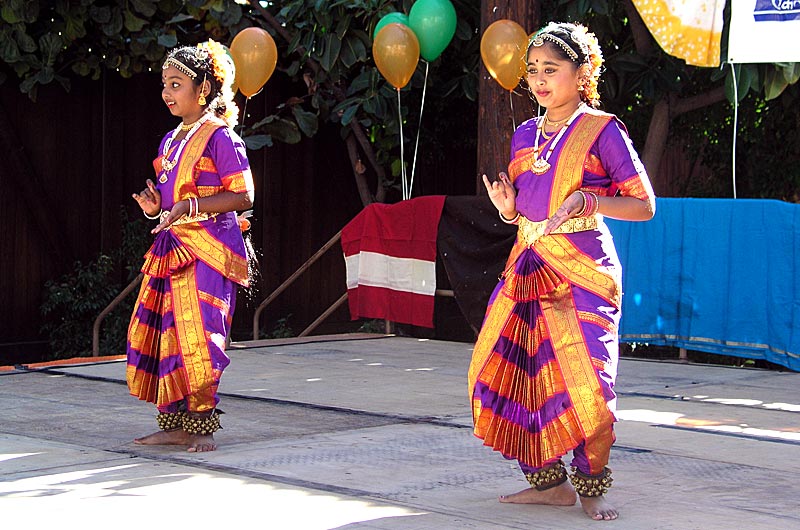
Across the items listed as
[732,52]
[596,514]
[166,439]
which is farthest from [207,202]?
[732,52]

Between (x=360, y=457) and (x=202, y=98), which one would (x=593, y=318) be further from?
(x=202, y=98)

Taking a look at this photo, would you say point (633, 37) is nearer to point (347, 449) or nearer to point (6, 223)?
point (6, 223)

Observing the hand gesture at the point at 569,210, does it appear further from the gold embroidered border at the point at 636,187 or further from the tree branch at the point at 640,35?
the tree branch at the point at 640,35

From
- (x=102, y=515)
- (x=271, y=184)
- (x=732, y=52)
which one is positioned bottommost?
(x=102, y=515)

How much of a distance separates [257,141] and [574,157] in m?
7.60

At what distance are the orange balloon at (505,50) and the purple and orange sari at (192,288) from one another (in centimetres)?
397

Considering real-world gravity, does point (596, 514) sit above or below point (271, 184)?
below

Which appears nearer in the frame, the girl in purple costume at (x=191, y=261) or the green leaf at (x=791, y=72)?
the girl in purple costume at (x=191, y=261)

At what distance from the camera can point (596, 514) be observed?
3994 millimetres

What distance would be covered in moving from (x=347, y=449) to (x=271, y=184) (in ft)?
25.5

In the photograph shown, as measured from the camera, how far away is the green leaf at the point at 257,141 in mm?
11289

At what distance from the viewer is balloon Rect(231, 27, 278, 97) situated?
9.29m

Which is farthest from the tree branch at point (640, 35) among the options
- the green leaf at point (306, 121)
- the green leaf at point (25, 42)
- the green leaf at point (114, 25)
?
the green leaf at point (25, 42)

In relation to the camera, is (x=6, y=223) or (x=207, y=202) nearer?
(x=207, y=202)
